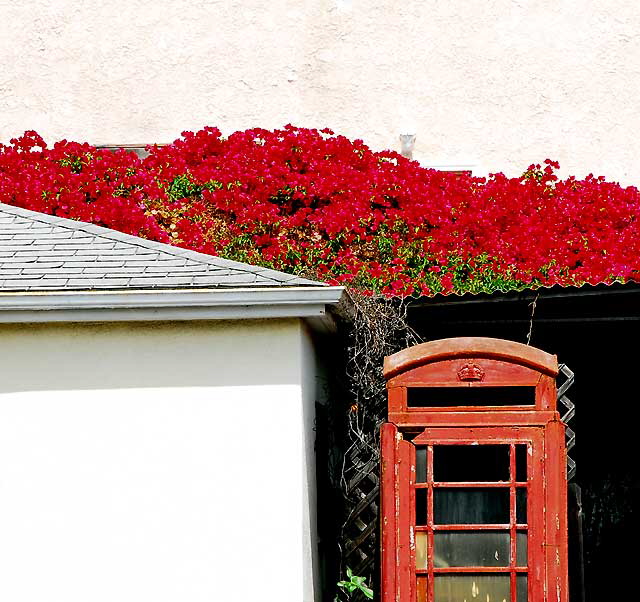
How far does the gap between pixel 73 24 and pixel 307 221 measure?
238 inches

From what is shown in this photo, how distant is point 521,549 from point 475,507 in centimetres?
40

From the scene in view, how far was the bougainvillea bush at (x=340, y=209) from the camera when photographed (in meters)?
11.6

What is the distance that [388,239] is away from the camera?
465 inches

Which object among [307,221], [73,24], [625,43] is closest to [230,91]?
[73,24]

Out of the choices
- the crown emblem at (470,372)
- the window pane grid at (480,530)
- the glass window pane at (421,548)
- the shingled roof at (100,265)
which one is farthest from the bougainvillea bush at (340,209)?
the glass window pane at (421,548)

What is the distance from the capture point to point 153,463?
781cm

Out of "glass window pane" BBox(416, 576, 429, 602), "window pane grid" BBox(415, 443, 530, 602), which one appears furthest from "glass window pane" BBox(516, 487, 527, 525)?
"glass window pane" BBox(416, 576, 429, 602)

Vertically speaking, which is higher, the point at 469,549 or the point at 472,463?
the point at 472,463

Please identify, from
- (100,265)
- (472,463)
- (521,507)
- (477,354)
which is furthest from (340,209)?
(521,507)

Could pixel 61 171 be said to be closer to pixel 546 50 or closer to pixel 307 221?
pixel 307 221

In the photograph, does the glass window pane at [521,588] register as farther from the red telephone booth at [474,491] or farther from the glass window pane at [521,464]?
the glass window pane at [521,464]

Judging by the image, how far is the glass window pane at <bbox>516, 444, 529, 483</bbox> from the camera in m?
7.64

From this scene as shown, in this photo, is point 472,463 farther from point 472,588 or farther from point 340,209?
point 340,209

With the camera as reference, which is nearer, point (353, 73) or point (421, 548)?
point (421, 548)
